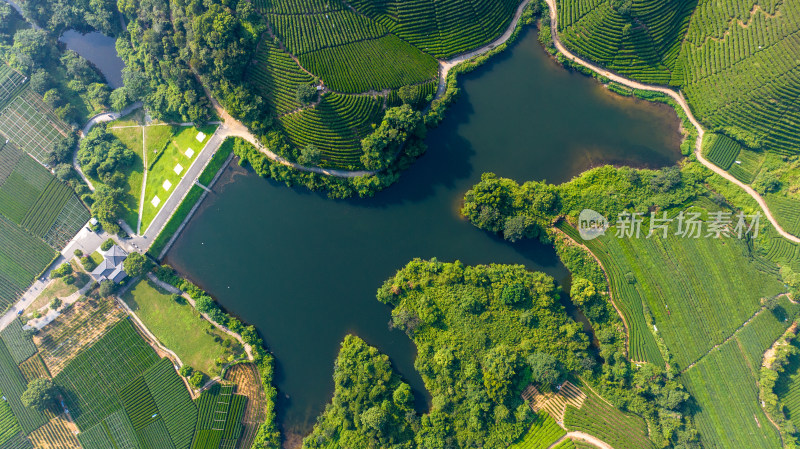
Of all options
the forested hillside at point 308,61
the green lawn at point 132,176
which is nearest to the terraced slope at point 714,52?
the forested hillside at point 308,61

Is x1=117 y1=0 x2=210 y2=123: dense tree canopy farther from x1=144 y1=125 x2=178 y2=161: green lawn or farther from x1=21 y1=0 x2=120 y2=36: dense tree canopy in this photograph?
x1=21 y1=0 x2=120 y2=36: dense tree canopy

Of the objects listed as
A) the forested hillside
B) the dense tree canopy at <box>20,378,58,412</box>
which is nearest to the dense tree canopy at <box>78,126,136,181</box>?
the forested hillside

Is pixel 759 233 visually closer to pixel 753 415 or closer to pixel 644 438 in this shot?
pixel 753 415

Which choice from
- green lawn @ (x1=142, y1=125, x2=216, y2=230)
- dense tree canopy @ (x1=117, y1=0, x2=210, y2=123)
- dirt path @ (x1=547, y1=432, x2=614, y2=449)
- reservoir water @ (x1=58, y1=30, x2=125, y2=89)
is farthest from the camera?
reservoir water @ (x1=58, y1=30, x2=125, y2=89)

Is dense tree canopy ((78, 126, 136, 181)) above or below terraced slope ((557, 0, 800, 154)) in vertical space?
below

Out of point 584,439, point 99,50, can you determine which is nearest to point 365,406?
point 584,439

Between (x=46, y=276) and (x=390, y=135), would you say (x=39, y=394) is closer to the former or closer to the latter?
(x=46, y=276)
